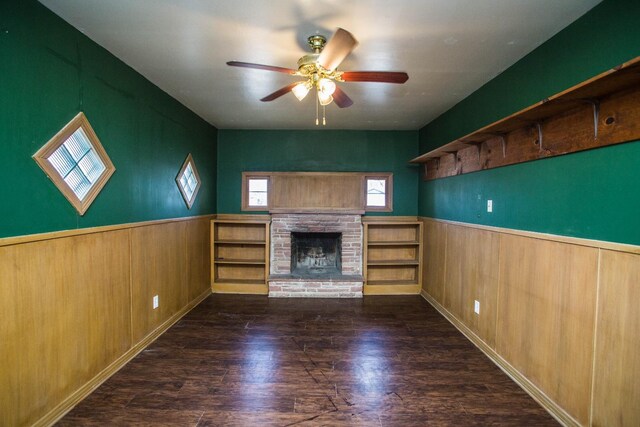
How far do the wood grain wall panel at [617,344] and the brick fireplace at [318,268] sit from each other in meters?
3.09

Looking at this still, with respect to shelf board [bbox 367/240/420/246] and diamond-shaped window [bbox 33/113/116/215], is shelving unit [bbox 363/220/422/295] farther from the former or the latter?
diamond-shaped window [bbox 33/113/116/215]

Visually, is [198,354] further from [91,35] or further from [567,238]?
[567,238]

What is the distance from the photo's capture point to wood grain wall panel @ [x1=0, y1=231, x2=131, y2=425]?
1705mm

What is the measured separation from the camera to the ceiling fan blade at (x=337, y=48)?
1.65 m

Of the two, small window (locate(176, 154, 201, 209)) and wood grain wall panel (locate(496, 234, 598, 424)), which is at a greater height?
small window (locate(176, 154, 201, 209))

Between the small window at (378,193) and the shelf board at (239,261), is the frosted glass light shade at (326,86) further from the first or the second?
the shelf board at (239,261)

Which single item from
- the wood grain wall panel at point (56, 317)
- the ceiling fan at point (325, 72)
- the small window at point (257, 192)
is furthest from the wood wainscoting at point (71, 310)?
the small window at point (257, 192)

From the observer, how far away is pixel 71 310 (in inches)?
83.0

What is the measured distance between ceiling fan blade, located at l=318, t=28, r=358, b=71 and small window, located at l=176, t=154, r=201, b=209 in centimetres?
254

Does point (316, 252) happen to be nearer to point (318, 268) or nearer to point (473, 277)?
point (318, 268)

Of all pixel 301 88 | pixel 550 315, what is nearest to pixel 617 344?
pixel 550 315

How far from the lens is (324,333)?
10.9 ft

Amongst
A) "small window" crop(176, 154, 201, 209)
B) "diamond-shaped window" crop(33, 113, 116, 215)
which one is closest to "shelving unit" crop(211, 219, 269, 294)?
"small window" crop(176, 154, 201, 209)

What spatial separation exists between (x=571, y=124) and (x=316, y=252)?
3820mm
